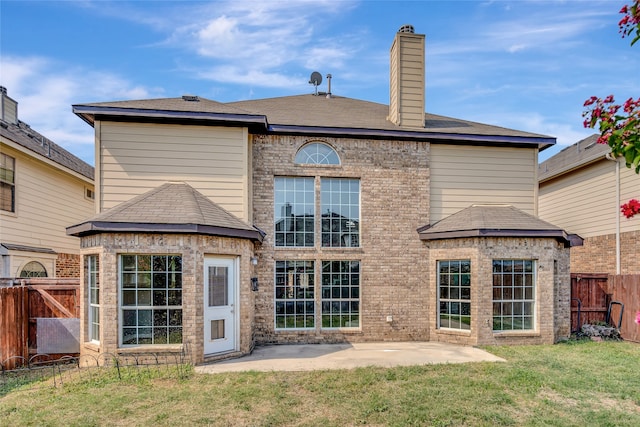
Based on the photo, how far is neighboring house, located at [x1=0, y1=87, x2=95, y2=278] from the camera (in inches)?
427

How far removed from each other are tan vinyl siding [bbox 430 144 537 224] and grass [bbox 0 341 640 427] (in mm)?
4553

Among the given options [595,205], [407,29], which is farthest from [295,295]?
[595,205]

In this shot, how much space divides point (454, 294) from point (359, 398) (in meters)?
5.02

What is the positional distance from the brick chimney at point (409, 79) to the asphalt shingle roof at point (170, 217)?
203 inches

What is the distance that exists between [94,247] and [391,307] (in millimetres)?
6853

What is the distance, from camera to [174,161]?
9.71m

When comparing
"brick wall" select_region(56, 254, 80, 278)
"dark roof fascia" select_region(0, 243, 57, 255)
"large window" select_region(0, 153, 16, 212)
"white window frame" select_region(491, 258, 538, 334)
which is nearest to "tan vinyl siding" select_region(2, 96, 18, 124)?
"large window" select_region(0, 153, 16, 212)

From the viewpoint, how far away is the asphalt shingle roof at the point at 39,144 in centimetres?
1147

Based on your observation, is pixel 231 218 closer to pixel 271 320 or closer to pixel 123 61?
pixel 271 320

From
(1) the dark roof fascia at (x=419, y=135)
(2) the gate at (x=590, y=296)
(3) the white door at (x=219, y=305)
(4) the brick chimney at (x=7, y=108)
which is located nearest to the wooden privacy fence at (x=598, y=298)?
(2) the gate at (x=590, y=296)

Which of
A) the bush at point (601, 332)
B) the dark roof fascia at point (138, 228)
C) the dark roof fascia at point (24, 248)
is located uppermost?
the dark roof fascia at point (138, 228)

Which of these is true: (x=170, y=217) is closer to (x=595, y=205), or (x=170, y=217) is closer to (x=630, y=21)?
(x=630, y=21)

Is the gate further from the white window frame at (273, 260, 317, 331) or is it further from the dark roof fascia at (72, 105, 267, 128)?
the dark roof fascia at (72, 105, 267, 128)

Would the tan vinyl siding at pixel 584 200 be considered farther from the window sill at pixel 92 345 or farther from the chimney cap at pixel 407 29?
the window sill at pixel 92 345
